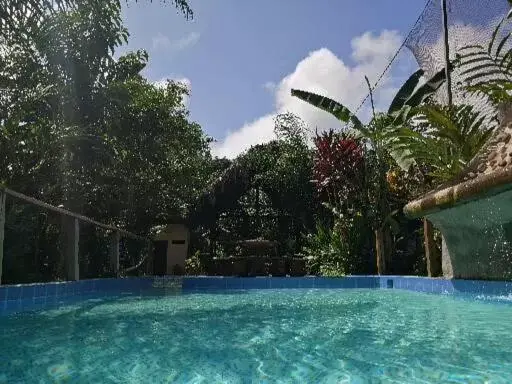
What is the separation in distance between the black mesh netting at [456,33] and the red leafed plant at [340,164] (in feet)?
8.37

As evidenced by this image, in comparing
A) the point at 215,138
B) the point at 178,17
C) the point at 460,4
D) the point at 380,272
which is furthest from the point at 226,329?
the point at 215,138

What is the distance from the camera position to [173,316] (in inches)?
220

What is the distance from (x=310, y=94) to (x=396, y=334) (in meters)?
9.70

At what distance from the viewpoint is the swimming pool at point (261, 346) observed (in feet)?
8.72

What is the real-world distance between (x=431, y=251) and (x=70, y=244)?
664 centimetres

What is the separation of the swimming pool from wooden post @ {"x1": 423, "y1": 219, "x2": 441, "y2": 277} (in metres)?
2.84

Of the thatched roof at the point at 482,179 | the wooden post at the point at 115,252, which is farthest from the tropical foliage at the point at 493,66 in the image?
the wooden post at the point at 115,252

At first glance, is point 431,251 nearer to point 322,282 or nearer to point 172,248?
point 322,282

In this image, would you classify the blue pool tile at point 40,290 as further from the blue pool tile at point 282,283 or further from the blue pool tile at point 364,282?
the blue pool tile at point 364,282

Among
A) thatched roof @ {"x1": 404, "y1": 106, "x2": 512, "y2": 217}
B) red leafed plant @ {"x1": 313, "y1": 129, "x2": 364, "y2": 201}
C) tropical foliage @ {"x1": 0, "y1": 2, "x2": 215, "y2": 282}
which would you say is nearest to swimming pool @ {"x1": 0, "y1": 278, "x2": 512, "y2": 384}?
thatched roof @ {"x1": 404, "y1": 106, "x2": 512, "y2": 217}

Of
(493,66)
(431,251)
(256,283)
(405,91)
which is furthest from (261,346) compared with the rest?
(405,91)

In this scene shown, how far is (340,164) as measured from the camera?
1248 cm

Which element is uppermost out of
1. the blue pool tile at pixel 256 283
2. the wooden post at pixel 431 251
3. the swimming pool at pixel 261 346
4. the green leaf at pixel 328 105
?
the green leaf at pixel 328 105

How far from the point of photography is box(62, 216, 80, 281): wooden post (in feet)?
28.8
